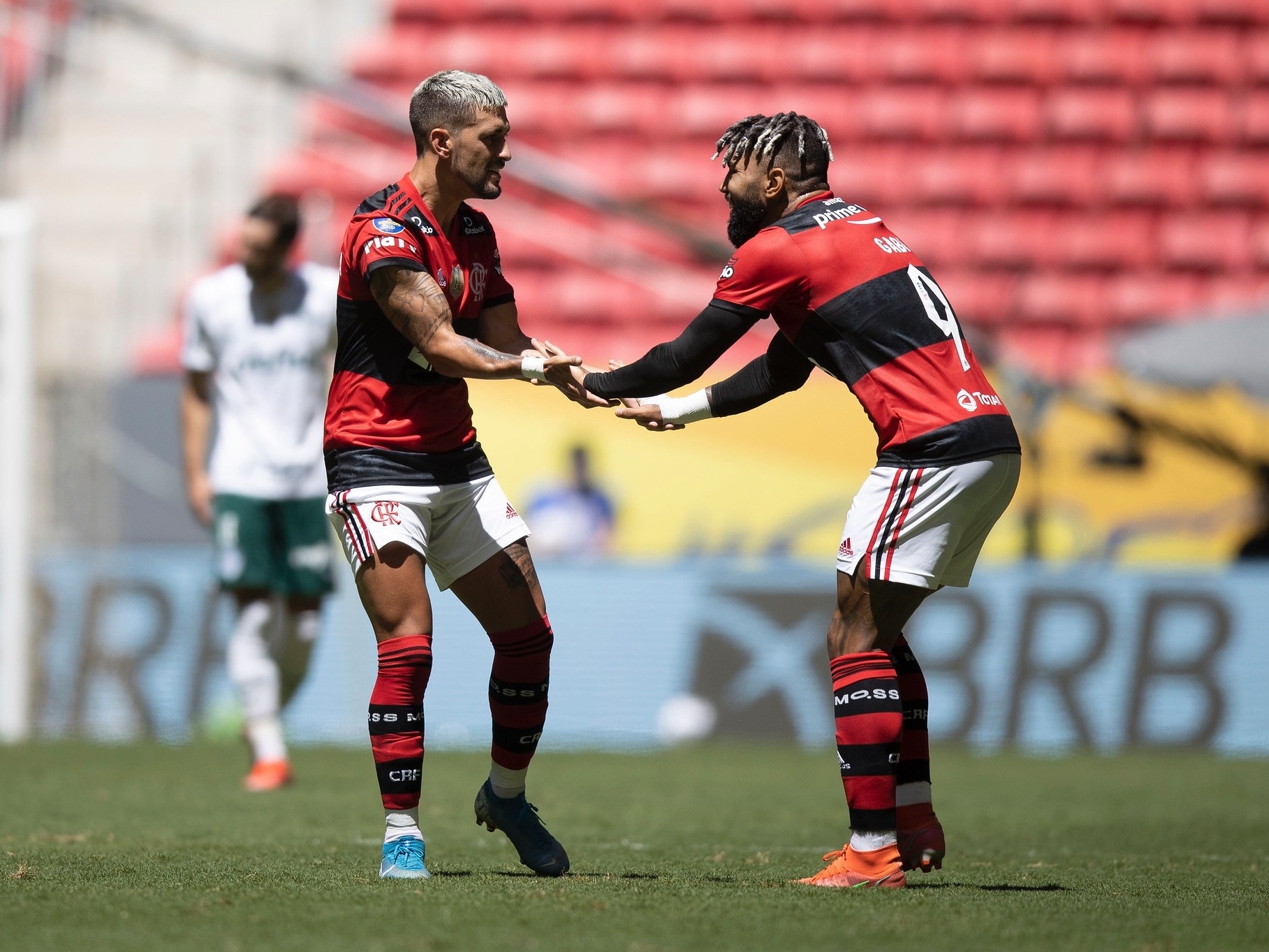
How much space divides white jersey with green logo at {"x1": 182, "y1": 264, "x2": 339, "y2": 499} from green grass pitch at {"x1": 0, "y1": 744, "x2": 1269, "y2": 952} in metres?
1.25

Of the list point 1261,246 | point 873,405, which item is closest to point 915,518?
point 873,405

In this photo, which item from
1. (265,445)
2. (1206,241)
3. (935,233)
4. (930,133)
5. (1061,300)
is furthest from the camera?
(930,133)

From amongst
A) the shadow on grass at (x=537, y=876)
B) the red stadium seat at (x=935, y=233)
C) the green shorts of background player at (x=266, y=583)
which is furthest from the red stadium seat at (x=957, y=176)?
the shadow on grass at (x=537, y=876)

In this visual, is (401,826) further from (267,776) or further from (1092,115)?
(1092,115)

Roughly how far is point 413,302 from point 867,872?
70.4 inches

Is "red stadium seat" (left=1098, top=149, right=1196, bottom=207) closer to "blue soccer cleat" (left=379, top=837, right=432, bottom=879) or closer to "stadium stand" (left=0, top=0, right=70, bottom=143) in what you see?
"stadium stand" (left=0, top=0, right=70, bottom=143)

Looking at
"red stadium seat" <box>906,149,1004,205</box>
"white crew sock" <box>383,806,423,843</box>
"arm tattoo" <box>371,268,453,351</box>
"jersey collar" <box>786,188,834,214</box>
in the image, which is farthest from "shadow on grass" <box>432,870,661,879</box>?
"red stadium seat" <box>906,149,1004,205</box>

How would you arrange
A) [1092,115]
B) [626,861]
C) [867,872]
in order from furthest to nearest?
[1092,115] → [626,861] → [867,872]

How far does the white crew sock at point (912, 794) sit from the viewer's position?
4.57 meters

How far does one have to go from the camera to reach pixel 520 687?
470cm

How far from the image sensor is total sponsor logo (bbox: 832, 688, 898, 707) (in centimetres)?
432

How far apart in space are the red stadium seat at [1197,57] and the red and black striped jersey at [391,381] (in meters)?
10.6

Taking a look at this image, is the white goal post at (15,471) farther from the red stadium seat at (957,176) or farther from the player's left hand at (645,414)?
the red stadium seat at (957,176)

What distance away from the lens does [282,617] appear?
757cm
